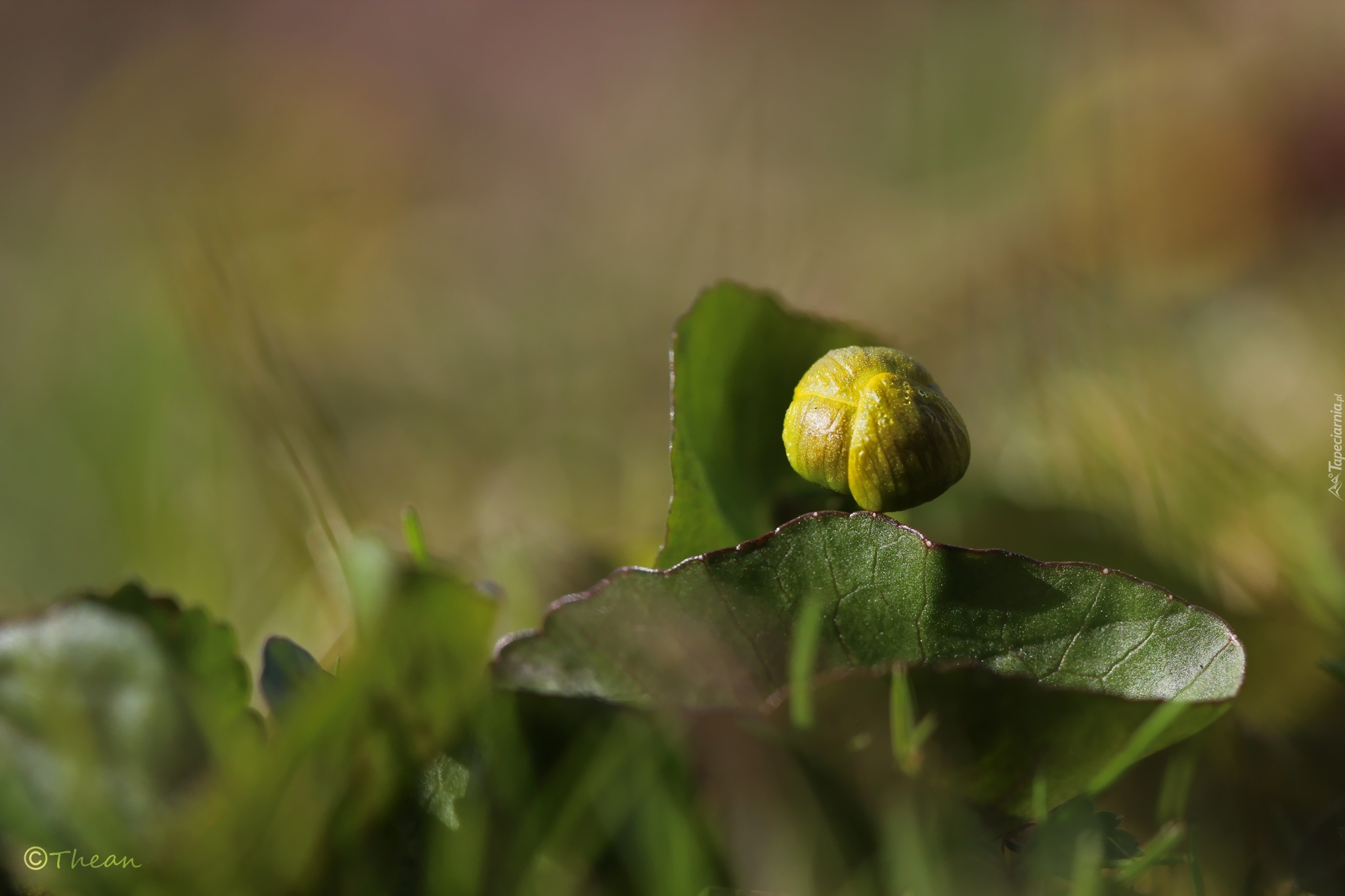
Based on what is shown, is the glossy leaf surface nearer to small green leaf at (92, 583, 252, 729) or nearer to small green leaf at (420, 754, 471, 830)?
small green leaf at (420, 754, 471, 830)

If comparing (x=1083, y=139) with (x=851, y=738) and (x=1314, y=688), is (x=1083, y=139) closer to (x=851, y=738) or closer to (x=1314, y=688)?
(x=1314, y=688)

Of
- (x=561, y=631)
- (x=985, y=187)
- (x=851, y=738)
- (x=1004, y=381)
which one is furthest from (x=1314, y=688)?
(x=985, y=187)

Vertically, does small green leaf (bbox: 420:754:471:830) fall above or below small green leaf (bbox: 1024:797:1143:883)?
above

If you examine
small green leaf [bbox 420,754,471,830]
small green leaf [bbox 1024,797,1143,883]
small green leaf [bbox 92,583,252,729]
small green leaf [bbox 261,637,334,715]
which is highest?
small green leaf [bbox 92,583,252,729]

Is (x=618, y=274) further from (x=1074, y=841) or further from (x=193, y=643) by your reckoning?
(x=1074, y=841)

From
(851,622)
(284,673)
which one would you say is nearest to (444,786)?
(284,673)

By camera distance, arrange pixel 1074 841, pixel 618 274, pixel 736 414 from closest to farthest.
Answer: pixel 1074 841, pixel 736 414, pixel 618 274

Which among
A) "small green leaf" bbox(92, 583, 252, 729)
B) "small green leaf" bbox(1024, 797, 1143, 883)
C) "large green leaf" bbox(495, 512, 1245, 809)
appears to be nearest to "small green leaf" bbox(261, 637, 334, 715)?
"small green leaf" bbox(92, 583, 252, 729)
